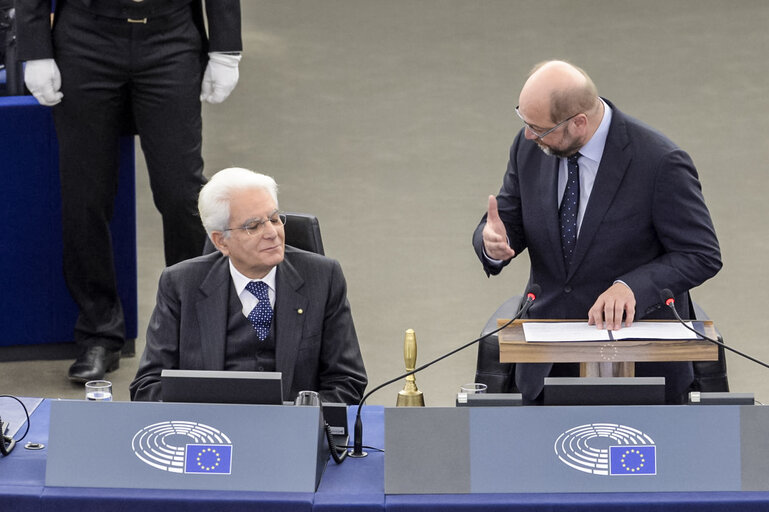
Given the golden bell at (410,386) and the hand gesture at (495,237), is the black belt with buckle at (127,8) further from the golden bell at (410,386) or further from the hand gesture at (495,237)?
the golden bell at (410,386)

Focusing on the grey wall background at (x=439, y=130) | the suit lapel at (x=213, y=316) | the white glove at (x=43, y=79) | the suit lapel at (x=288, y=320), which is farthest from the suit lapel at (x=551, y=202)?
the white glove at (x=43, y=79)

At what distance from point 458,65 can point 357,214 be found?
267cm

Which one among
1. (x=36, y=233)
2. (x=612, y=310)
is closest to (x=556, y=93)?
(x=612, y=310)

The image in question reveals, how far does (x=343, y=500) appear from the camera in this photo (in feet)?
9.96

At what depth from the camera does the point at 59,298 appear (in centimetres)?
581

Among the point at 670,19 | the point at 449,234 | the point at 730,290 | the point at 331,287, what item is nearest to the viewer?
the point at 331,287

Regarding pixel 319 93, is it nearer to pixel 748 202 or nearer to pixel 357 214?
pixel 357 214

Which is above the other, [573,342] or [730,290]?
[573,342]

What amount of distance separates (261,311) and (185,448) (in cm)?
89

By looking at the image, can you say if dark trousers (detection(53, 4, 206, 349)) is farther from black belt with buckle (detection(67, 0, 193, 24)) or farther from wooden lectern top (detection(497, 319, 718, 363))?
wooden lectern top (detection(497, 319, 718, 363))

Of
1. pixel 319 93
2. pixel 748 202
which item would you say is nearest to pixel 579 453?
pixel 748 202

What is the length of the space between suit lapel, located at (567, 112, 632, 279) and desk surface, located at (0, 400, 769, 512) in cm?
95

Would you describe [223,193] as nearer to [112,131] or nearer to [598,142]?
[598,142]

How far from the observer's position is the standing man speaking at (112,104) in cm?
529
